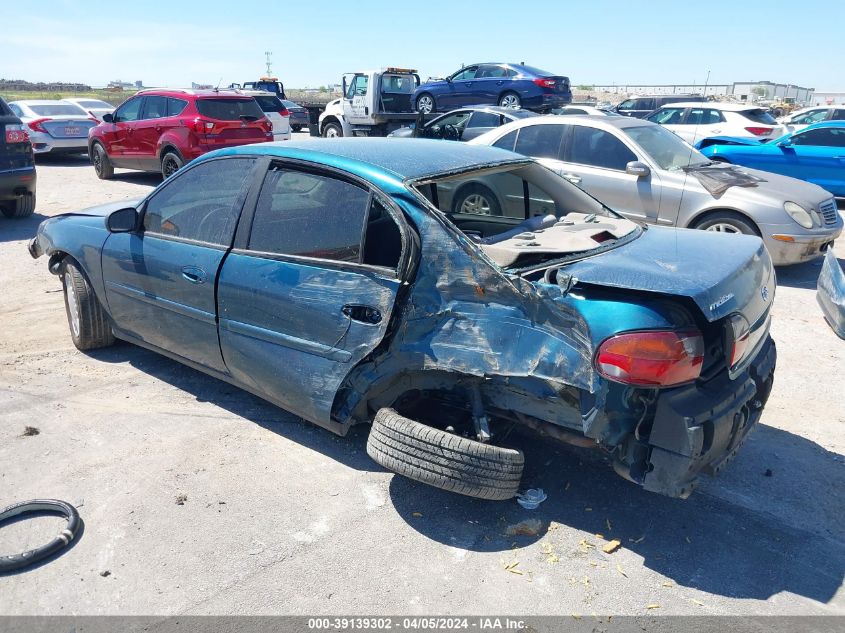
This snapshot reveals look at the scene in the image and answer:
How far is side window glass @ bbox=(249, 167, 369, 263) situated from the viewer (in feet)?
11.3

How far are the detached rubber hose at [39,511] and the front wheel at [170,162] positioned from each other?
10.1 meters

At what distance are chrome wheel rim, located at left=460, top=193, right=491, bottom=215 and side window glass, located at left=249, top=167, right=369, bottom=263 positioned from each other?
152cm

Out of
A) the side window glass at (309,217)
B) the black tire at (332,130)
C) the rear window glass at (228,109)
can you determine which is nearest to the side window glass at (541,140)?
the side window glass at (309,217)

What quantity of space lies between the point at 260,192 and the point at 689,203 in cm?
530

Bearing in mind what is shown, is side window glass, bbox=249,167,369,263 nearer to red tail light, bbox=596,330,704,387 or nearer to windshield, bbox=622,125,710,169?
red tail light, bbox=596,330,704,387

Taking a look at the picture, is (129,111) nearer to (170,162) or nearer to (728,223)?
(170,162)

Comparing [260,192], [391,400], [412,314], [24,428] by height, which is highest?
[260,192]

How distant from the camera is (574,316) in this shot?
276cm

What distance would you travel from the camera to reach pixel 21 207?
33.6 ft

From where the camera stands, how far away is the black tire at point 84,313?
4.91 m

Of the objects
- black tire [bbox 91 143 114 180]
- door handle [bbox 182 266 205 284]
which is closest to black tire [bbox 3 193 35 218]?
black tire [bbox 91 143 114 180]

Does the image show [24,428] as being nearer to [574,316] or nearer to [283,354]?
[283,354]

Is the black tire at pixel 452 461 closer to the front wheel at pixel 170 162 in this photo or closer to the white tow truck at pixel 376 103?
the front wheel at pixel 170 162

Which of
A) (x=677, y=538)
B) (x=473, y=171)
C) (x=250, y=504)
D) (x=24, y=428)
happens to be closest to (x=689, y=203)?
(x=473, y=171)
